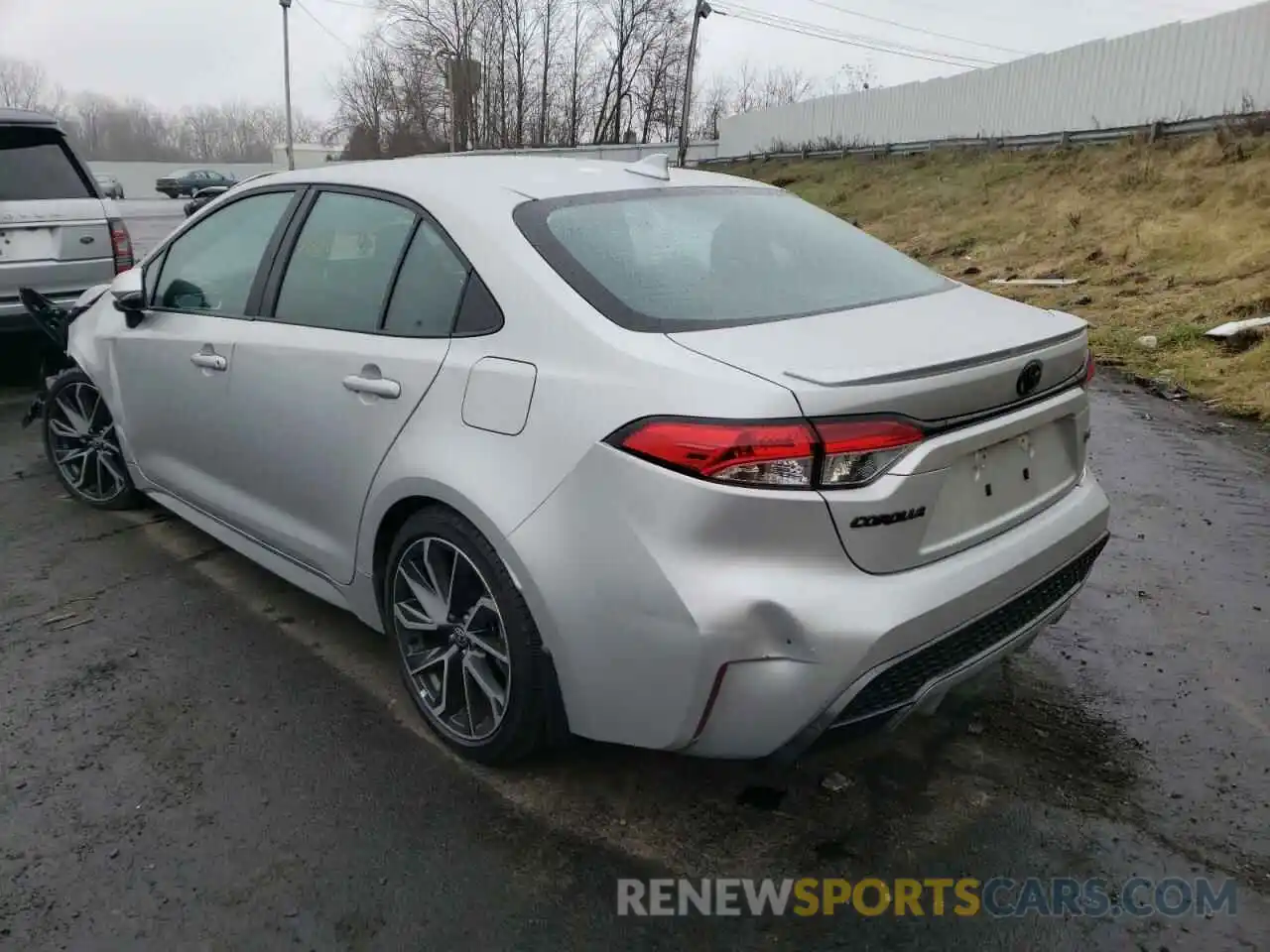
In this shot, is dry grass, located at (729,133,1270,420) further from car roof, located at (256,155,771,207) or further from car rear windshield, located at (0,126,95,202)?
car rear windshield, located at (0,126,95,202)

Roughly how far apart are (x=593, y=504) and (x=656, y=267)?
76 cm

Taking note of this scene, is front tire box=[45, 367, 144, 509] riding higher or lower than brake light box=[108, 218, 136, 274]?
lower

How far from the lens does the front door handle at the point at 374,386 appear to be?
108 inches

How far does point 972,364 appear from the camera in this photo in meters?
2.27

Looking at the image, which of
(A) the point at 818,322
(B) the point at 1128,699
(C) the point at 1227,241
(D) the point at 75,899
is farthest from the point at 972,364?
(C) the point at 1227,241

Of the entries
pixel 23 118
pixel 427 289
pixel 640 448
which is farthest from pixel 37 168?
pixel 640 448

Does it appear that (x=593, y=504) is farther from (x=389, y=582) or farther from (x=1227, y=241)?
(x=1227, y=241)

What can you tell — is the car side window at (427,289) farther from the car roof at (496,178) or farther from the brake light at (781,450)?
the brake light at (781,450)

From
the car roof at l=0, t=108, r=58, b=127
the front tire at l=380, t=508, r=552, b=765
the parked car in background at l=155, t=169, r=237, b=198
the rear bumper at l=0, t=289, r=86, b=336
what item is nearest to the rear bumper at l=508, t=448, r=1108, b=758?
the front tire at l=380, t=508, r=552, b=765

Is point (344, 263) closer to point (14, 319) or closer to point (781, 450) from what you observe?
point (781, 450)

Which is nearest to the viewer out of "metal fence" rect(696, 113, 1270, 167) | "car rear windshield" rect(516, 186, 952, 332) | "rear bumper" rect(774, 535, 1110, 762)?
"rear bumper" rect(774, 535, 1110, 762)

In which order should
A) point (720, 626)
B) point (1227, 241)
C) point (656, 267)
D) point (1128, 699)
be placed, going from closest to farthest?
point (720, 626) < point (656, 267) < point (1128, 699) < point (1227, 241)

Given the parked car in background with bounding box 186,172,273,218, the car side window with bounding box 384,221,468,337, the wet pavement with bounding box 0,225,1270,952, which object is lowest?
the wet pavement with bounding box 0,225,1270,952

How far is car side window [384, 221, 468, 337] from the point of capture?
8.90ft
